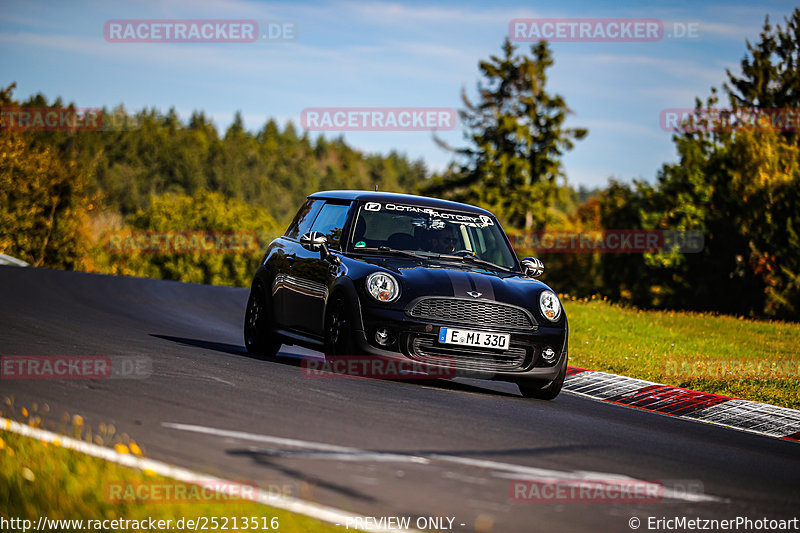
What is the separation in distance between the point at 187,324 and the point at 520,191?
47961 mm

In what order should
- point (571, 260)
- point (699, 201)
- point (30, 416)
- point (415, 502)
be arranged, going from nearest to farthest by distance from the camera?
point (415, 502) < point (30, 416) < point (699, 201) < point (571, 260)

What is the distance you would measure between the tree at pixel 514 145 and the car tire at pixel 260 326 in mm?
51581

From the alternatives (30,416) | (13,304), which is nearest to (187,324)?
(13,304)

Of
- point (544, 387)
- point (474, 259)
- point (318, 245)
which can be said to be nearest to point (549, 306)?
point (544, 387)

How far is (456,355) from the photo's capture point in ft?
31.6

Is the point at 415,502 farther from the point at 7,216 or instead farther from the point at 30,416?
the point at 7,216

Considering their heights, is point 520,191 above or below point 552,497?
above

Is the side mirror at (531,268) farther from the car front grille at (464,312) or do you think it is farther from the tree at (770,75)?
the tree at (770,75)

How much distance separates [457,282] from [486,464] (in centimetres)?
384

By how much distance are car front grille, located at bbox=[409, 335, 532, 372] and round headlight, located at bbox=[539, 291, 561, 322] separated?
1.70 feet

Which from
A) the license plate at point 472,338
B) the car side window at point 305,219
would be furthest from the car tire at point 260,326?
the license plate at point 472,338

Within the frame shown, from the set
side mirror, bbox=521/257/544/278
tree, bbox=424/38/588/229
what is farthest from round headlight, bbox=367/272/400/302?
tree, bbox=424/38/588/229

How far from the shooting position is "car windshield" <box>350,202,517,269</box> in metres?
10.8

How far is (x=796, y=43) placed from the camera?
6119cm
